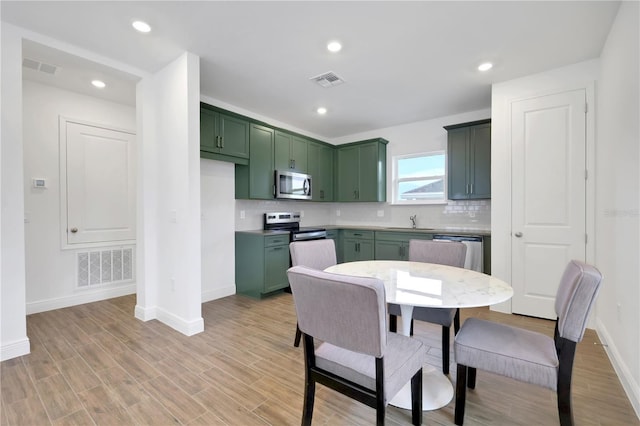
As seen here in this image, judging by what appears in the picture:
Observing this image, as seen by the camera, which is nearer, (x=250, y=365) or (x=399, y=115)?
(x=250, y=365)

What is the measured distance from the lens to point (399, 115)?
4484 mm

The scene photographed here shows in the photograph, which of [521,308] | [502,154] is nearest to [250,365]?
[521,308]

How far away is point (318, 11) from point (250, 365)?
8.84 ft

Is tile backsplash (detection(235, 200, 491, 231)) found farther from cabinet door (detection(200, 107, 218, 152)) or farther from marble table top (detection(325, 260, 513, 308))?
marble table top (detection(325, 260, 513, 308))

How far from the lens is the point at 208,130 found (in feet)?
11.4

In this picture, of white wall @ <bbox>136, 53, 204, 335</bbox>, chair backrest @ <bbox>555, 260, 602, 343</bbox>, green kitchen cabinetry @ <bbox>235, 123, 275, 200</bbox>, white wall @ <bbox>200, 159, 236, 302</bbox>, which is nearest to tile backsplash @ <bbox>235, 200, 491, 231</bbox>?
white wall @ <bbox>200, 159, 236, 302</bbox>

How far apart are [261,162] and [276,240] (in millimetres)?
1140

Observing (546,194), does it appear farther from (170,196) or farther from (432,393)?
(170,196)

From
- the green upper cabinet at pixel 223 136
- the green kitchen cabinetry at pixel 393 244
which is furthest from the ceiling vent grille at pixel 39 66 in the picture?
the green kitchen cabinetry at pixel 393 244

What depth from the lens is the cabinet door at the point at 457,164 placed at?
402 cm

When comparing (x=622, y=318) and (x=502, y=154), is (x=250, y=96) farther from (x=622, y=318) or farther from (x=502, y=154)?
(x=622, y=318)

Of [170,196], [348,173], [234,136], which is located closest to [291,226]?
[348,173]

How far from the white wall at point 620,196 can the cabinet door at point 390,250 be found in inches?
85.1

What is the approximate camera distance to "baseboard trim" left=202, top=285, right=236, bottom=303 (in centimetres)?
378
